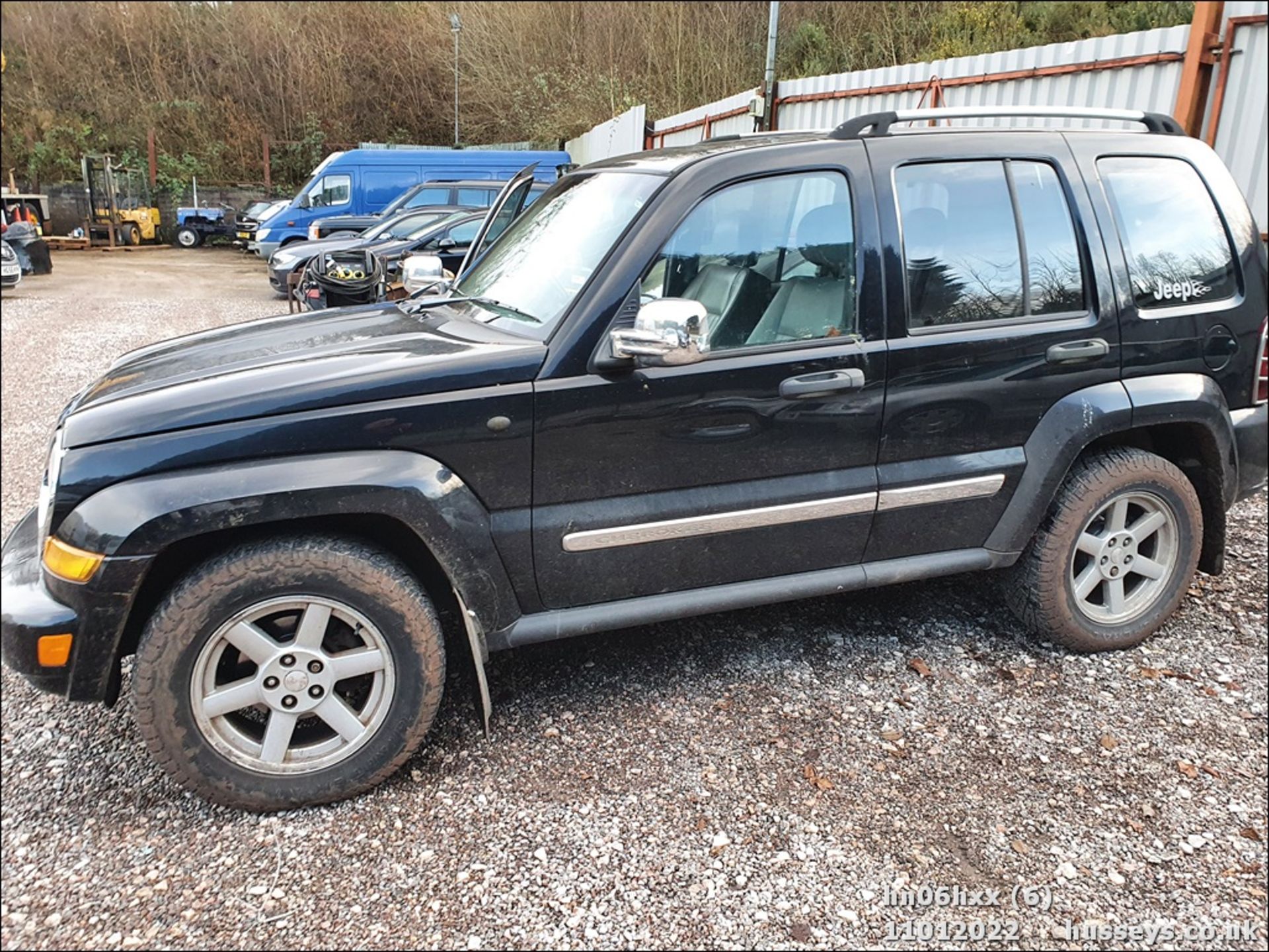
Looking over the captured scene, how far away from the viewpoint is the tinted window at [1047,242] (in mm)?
3078

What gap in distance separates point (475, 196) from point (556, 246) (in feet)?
39.3

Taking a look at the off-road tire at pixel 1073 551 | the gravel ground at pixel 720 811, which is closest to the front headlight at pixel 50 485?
the gravel ground at pixel 720 811

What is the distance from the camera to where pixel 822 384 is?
2.77 metres

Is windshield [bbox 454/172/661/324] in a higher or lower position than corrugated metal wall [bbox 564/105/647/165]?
lower

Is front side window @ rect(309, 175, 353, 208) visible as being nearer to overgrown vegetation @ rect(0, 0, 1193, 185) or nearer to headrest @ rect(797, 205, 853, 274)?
overgrown vegetation @ rect(0, 0, 1193, 185)

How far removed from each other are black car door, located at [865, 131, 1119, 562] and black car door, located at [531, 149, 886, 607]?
4.9 inches

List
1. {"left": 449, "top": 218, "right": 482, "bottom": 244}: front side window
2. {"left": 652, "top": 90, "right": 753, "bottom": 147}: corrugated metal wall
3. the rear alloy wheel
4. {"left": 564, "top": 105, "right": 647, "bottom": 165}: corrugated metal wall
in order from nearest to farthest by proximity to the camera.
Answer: the rear alloy wheel
{"left": 564, "top": 105, "right": 647, "bottom": 165}: corrugated metal wall
{"left": 652, "top": 90, "right": 753, "bottom": 147}: corrugated metal wall
{"left": 449, "top": 218, "right": 482, "bottom": 244}: front side window

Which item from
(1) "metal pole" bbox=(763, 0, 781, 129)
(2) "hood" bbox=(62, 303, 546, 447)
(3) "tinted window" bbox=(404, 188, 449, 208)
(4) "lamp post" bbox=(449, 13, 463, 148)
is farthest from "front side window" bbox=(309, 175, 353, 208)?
(2) "hood" bbox=(62, 303, 546, 447)

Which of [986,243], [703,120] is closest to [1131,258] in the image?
[986,243]

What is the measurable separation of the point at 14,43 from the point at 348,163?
7158mm

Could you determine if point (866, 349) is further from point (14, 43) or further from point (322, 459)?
point (14, 43)

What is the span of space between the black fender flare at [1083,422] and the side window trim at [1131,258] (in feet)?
0.76

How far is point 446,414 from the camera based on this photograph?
245 centimetres

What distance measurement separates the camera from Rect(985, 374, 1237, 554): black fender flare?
309cm
